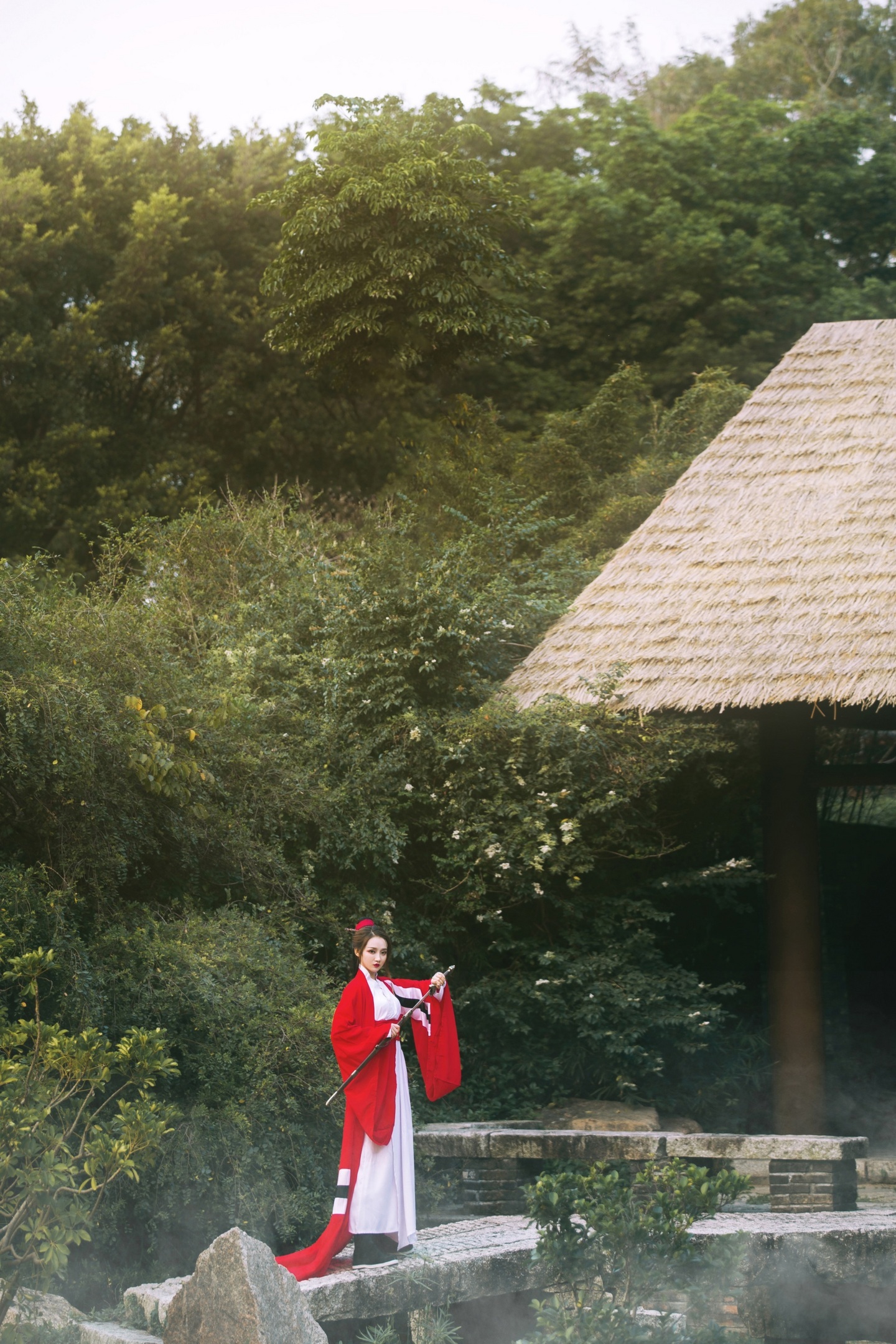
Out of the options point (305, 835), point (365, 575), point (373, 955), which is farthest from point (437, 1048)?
point (365, 575)

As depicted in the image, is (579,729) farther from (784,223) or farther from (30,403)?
(784,223)

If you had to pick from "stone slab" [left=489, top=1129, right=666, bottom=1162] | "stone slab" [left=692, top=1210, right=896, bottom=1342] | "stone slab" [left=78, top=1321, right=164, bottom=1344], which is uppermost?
"stone slab" [left=489, top=1129, right=666, bottom=1162]

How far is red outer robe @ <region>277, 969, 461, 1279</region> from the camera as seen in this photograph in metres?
5.29

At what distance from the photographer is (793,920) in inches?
335

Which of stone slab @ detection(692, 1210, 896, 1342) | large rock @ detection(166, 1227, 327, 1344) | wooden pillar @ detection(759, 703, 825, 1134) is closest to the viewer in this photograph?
large rock @ detection(166, 1227, 327, 1344)

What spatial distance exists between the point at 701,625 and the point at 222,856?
372cm

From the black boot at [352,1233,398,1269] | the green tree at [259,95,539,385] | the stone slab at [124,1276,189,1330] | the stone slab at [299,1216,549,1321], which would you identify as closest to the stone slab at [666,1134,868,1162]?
the stone slab at [299,1216,549,1321]

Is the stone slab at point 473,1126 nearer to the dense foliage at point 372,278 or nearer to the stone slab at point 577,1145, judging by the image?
the stone slab at point 577,1145

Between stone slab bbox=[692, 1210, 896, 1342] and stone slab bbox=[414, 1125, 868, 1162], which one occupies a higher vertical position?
stone slab bbox=[414, 1125, 868, 1162]

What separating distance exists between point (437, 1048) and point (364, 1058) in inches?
15.4

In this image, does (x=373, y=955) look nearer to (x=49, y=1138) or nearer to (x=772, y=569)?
(x=49, y=1138)

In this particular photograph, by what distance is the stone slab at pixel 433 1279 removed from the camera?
504cm

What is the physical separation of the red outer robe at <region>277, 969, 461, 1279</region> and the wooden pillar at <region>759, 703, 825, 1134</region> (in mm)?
3535

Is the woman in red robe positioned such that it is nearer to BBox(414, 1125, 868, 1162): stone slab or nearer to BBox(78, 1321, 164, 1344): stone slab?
BBox(78, 1321, 164, 1344): stone slab
